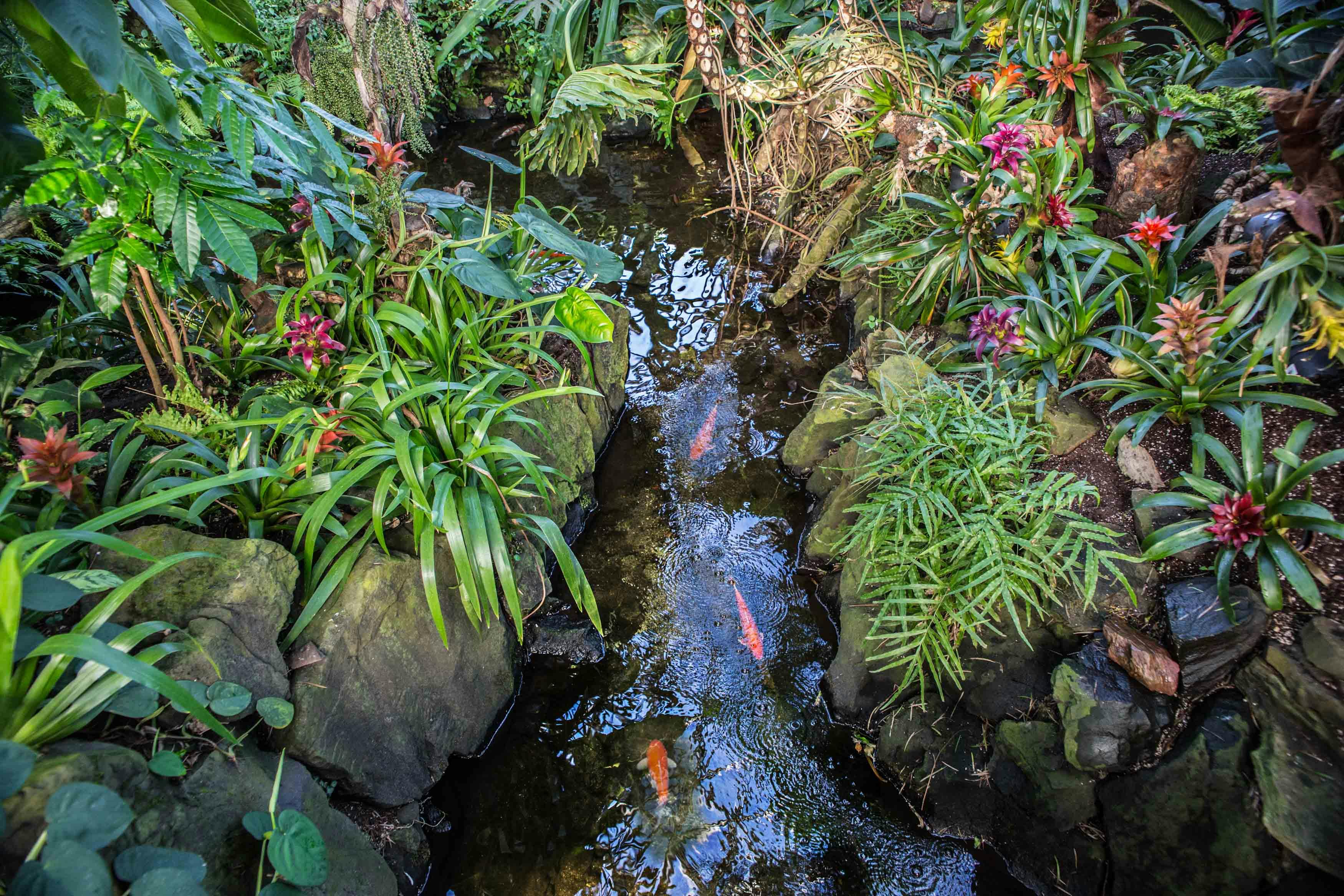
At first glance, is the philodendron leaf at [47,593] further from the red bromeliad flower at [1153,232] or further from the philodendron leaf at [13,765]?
the red bromeliad flower at [1153,232]

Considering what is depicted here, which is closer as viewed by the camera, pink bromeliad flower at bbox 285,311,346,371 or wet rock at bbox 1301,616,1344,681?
wet rock at bbox 1301,616,1344,681

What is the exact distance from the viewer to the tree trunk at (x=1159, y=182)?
2.82 meters

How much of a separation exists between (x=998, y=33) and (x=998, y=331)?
7.54 ft

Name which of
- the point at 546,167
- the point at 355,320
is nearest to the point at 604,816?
the point at 355,320

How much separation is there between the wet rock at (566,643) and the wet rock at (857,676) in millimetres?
993

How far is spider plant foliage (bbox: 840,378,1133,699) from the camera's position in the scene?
228cm

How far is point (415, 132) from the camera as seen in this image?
3488 mm

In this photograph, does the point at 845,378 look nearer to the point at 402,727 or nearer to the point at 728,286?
the point at 728,286

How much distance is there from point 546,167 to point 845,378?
4226 millimetres

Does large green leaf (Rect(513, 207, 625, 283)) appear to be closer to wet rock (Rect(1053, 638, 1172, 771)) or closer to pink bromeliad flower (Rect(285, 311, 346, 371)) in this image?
pink bromeliad flower (Rect(285, 311, 346, 371))

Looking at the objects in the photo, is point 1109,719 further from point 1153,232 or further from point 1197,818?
point 1153,232

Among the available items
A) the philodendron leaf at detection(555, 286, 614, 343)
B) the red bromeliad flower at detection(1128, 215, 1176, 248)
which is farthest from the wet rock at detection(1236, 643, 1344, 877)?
the philodendron leaf at detection(555, 286, 614, 343)

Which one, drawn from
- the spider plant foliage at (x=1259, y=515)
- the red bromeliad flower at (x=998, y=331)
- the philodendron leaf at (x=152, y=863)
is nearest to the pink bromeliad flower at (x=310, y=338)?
the philodendron leaf at (x=152, y=863)

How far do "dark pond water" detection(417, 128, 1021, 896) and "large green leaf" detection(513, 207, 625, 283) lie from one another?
1108 mm
